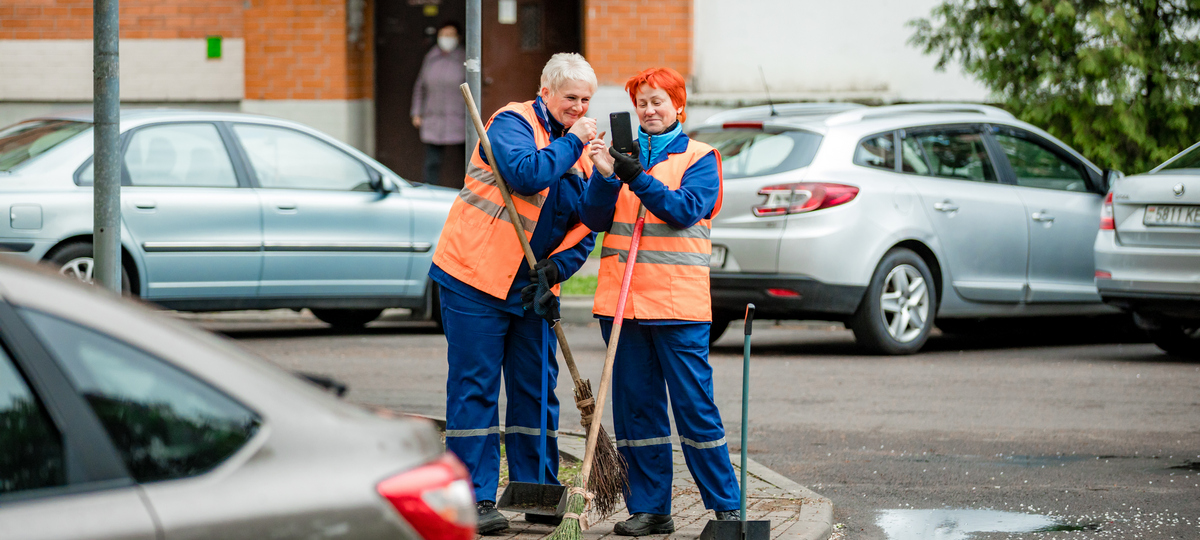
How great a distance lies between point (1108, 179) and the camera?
9.77 m

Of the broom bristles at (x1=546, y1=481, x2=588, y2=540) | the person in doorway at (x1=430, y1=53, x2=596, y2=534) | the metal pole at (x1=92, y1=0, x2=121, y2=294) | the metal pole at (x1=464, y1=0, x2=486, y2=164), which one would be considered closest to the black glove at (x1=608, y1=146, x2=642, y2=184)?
the person in doorway at (x1=430, y1=53, x2=596, y2=534)

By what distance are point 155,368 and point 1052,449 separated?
16.3ft

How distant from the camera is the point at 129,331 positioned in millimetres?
2270

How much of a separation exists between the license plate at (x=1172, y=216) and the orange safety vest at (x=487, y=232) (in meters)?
5.22

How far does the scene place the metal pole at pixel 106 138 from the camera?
14.9ft

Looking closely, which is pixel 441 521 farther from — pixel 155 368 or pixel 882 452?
pixel 882 452

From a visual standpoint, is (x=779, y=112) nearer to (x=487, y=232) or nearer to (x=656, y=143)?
(x=656, y=143)

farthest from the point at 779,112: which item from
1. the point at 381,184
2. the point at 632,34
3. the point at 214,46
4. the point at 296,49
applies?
the point at 214,46

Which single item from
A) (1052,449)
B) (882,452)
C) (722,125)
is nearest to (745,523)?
(882,452)

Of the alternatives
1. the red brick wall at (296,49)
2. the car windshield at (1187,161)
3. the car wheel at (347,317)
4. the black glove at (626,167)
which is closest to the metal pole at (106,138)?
the black glove at (626,167)

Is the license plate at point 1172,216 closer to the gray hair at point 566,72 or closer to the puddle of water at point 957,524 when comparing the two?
the puddle of water at point 957,524

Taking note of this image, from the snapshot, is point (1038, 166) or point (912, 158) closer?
point (912, 158)

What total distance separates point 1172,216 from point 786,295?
2.38 meters

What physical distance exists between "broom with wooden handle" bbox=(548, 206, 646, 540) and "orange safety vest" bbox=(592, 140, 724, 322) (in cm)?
3
